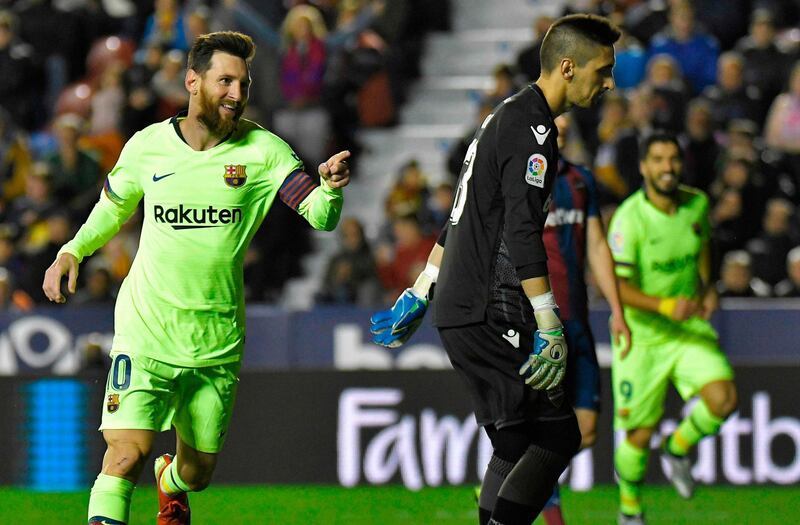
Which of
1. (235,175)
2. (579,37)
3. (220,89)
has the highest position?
(579,37)

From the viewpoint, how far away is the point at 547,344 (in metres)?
6.05

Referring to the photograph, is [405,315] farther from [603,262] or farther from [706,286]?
[706,286]

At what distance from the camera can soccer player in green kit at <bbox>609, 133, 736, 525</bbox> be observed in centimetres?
959

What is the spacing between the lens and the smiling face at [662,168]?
9453 millimetres

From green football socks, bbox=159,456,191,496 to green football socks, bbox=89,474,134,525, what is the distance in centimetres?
73

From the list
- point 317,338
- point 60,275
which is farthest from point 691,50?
point 60,275

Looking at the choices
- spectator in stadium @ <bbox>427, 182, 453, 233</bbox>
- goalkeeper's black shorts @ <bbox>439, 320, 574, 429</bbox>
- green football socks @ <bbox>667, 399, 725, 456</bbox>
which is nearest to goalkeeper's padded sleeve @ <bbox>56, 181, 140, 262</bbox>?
goalkeeper's black shorts @ <bbox>439, 320, 574, 429</bbox>

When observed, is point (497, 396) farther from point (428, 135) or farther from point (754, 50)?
point (428, 135)

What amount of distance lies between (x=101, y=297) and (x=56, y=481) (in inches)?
116

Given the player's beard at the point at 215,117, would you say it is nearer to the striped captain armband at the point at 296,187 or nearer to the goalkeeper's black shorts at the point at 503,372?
the striped captain armband at the point at 296,187

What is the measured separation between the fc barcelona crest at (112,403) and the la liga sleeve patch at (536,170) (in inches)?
81.5

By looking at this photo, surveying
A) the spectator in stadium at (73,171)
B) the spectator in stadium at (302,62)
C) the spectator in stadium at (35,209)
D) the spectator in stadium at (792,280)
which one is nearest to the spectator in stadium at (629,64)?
the spectator in stadium at (792,280)

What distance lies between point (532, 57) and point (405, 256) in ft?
8.29

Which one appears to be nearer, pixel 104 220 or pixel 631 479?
pixel 104 220
